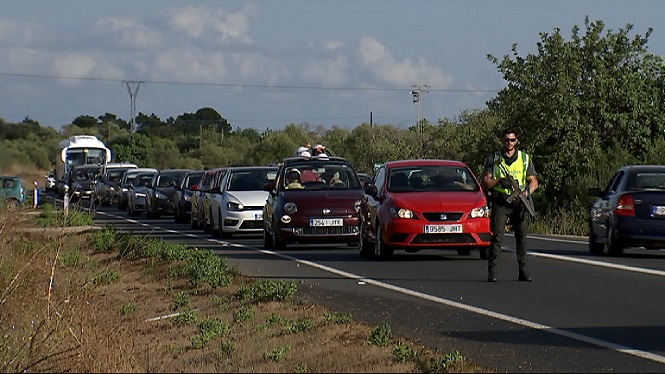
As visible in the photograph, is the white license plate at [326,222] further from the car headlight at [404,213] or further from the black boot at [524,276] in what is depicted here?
the black boot at [524,276]

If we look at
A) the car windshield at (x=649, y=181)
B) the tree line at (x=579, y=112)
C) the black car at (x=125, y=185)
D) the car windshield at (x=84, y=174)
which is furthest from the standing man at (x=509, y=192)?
the car windshield at (x=84, y=174)

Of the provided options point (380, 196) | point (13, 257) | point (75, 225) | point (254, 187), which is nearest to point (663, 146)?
point (254, 187)

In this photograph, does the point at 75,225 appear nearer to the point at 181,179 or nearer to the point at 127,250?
the point at 127,250

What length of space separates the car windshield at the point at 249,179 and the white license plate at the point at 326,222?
664 centimetres

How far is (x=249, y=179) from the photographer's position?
32.0 meters

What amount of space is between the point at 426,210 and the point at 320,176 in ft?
19.5

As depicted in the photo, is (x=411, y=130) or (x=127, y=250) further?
(x=411, y=130)

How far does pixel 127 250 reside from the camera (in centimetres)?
2444

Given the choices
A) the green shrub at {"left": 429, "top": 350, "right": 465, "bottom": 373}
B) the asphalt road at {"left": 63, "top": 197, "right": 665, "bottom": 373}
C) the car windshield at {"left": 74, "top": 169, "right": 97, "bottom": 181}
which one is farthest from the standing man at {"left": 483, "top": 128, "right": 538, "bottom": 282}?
the car windshield at {"left": 74, "top": 169, "right": 97, "bottom": 181}

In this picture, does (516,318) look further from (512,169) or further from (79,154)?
(79,154)

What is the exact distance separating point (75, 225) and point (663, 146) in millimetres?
17650

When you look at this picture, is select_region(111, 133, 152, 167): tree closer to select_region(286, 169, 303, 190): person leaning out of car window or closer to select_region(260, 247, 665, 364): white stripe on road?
select_region(286, 169, 303, 190): person leaning out of car window

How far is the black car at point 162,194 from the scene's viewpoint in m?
45.5

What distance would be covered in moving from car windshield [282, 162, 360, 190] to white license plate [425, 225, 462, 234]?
5.49 m
